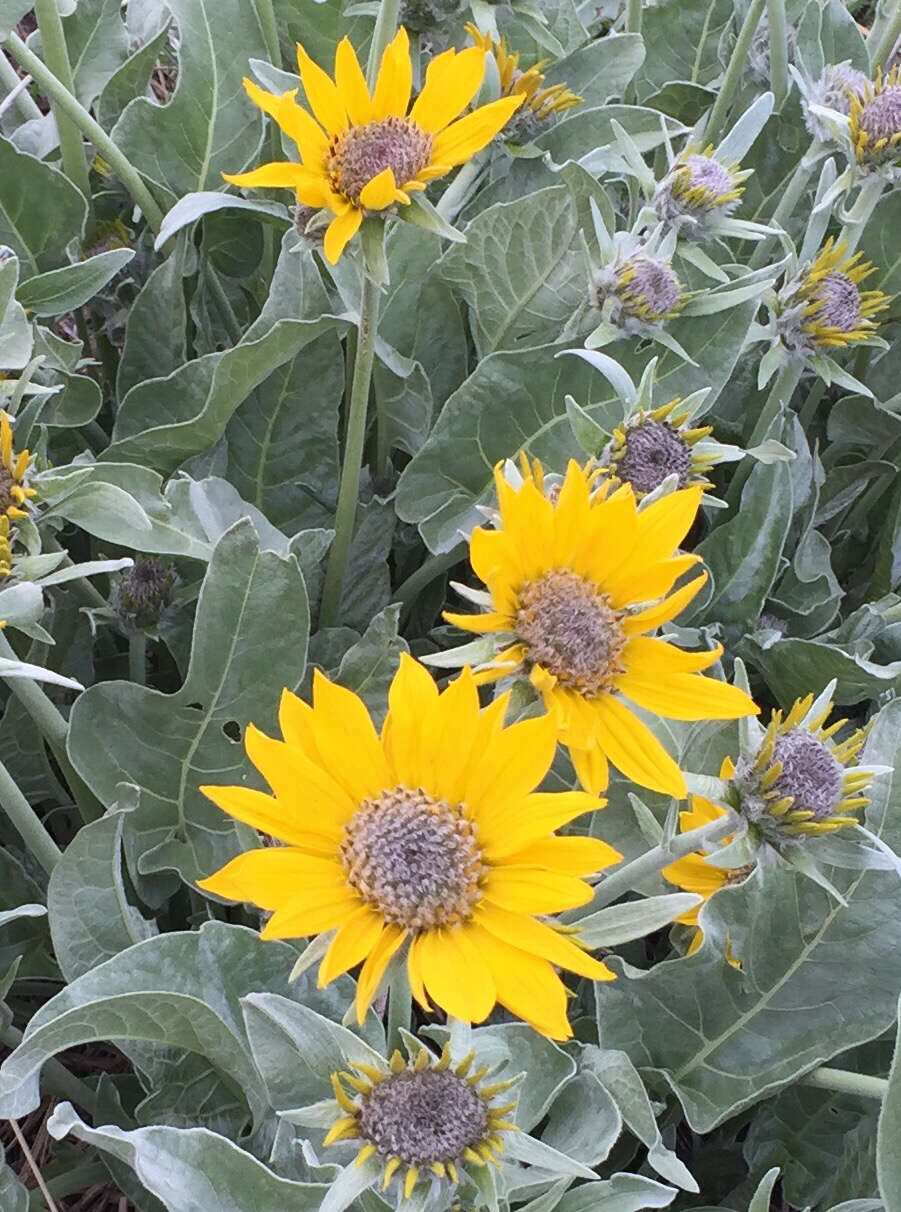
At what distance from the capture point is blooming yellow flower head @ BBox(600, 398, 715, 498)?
88 centimetres

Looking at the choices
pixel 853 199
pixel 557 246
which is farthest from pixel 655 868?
pixel 853 199

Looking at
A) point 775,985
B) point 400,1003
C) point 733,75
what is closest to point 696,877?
point 775,985

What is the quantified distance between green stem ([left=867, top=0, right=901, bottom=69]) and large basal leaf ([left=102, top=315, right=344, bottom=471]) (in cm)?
72

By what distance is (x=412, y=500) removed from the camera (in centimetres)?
113

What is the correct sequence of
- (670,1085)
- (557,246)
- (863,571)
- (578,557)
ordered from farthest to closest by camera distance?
(863,571) < (557,246) < (670,1085) < (578,557)

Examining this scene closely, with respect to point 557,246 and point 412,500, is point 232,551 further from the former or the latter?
point 557,246

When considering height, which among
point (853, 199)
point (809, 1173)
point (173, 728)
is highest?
point (853, 199)

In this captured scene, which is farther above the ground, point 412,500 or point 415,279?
point 415,279

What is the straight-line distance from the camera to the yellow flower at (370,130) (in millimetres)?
821

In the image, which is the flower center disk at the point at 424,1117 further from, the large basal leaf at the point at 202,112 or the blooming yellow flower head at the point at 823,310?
the large basal leaf at the point at 202,112

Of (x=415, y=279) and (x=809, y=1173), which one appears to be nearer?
(x=809, y=1173)

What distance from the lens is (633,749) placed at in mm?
675

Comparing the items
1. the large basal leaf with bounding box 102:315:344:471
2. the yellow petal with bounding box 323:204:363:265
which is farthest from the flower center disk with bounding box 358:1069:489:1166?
the large basal leaf with bounding box 102:315:344:471

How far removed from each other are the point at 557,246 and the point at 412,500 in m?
0.26
